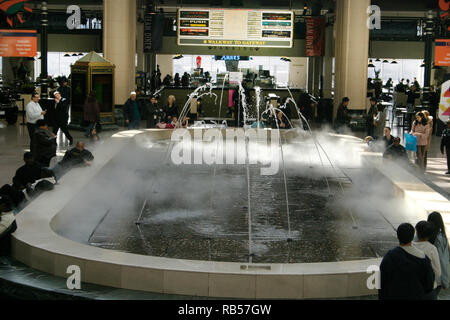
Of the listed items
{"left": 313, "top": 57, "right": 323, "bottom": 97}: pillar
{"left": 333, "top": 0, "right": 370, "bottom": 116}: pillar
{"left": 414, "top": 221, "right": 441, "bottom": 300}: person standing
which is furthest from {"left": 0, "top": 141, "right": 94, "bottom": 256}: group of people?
{"left": 313, "top": 57, "right": 323, "bottom": 97}: pillar

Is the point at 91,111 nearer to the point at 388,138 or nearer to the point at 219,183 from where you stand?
the point at 219,183

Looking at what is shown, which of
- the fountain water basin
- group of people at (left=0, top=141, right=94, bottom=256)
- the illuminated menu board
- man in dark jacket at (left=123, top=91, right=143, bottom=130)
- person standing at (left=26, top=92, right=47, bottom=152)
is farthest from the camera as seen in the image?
the illuminated menu board

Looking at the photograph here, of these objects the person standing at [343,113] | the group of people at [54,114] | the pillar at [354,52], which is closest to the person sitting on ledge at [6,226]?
the group of people at [54,114]

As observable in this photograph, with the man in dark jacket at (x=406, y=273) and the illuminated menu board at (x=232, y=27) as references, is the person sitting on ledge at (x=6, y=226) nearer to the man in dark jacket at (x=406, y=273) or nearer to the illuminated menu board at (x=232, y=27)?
the man in dark jacket at (x=406, y=273)

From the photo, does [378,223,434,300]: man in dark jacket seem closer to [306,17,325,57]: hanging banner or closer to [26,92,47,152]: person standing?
[26,92,47,152]: person standing

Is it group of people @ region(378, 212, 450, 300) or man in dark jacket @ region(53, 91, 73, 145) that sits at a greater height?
man in dark jacket @ region(53, 91, 73, 145)

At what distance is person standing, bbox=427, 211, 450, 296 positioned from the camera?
6621mm

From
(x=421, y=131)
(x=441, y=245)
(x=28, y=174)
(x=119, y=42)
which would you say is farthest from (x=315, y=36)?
(x=441, y=245)

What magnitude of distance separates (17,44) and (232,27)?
806 cm

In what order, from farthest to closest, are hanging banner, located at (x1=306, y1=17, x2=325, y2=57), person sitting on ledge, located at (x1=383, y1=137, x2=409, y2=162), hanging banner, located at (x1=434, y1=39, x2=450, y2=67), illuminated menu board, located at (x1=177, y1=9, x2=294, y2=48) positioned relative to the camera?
hanging banner, located at (x1=306, y1=17, x2=325, y2=57) < illuminated menu board, located at (x1=177, y1=9, x2=294, y2=48) < hanging banner, located at (x1=434, y1=39, x2=450, y2=67) < person sitting on ledge, located at (x1=383, y1=137, x2=409, y2=162)

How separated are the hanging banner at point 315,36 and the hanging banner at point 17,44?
1089 centimetres

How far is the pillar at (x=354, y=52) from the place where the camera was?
2473cm

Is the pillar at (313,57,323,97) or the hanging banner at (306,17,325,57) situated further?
the pillar at (313,57,323,97)

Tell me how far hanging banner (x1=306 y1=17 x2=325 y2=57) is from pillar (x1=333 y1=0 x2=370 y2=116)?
3722 millimetres
